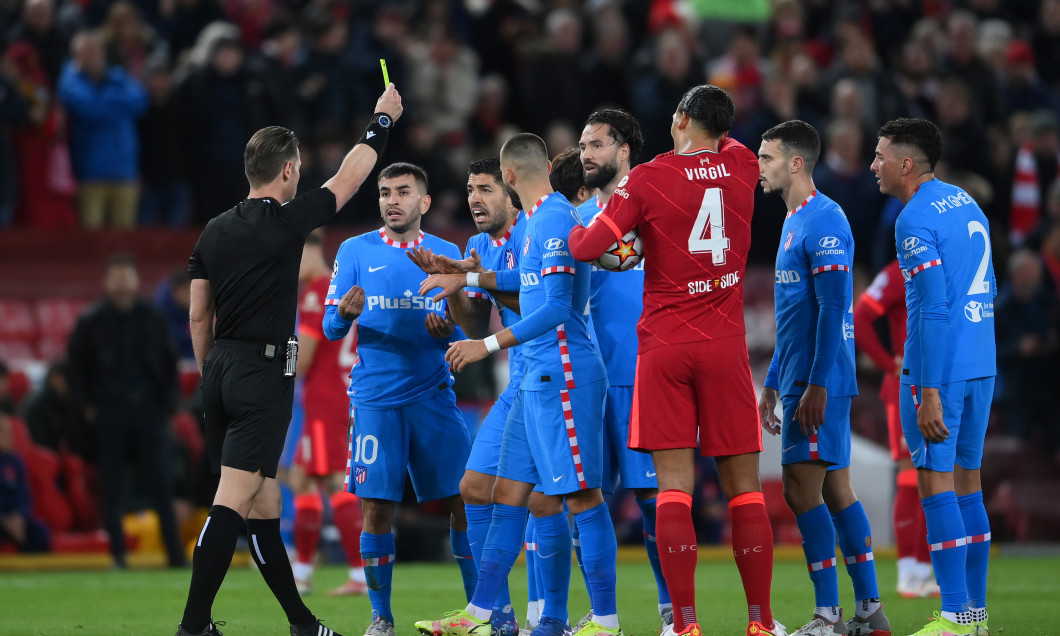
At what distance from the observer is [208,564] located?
280 inches

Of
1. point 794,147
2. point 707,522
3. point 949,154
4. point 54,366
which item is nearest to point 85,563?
point 54,366

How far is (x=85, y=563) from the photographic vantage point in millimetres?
14141

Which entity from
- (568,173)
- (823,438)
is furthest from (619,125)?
(823,438)

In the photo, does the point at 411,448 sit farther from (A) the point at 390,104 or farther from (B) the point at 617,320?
(A) the point at 390,104

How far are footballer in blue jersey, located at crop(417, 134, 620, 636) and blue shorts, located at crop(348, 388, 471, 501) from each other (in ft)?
2.61

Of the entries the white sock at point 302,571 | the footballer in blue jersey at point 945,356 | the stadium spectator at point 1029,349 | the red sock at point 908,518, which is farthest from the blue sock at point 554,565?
the stadium spectator at point 1029,349

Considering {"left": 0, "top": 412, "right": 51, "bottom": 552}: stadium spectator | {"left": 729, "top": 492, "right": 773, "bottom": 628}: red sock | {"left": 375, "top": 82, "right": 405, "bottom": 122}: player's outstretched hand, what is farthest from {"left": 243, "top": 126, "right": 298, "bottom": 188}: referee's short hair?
{"left": 0, "top": 412, "right": 51, "bottom": 552}: stadium spectator

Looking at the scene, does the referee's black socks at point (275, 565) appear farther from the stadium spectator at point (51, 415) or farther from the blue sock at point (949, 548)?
the stadium spectator at point (51, 415)

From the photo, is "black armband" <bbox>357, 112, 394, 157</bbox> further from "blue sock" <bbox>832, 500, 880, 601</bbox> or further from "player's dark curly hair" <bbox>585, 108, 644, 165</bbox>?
"blue sock" <bbox>832, 500, 880, 601</bbox>

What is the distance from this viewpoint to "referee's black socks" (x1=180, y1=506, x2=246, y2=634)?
7086 mm

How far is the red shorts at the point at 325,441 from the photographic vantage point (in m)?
11.7

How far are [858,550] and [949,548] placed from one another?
63cm

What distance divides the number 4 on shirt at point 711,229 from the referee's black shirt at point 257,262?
193cm

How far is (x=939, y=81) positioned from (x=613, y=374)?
12942 millimetres
